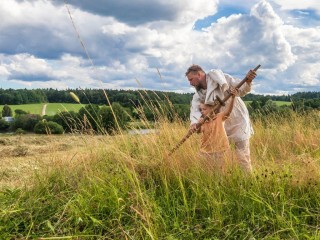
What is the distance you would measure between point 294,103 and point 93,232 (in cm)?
972

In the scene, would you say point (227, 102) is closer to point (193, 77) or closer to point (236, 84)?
point (236, 84)

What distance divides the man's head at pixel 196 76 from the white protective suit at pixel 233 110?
61 millimetres

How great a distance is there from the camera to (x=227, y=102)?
4309 millimetres

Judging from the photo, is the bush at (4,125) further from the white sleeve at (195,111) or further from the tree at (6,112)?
the white sleeve at (195,111)

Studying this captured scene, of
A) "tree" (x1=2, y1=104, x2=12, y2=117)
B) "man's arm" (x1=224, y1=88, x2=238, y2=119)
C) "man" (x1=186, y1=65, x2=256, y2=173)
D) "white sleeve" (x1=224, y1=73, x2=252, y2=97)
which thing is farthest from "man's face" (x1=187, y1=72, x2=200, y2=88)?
"tree" (x1=2, y1=104, x2=12, y2=117)

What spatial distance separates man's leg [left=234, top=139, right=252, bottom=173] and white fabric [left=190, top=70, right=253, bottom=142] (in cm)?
7

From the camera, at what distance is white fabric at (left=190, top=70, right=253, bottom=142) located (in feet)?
14.2

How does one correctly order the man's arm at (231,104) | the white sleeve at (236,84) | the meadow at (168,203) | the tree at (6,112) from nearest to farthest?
the meadow at (168,203)
the man's arm at (231,104)
the white sleeve at (236,84)
the tree at (6,112)

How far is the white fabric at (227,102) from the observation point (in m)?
4.32

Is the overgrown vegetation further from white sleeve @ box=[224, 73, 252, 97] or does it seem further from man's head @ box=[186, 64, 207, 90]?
white sleeve @ box=[224, 73, 252, 97]

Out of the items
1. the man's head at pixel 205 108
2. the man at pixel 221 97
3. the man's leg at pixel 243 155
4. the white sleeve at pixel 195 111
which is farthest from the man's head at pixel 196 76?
the man's leg at pixel 243 155

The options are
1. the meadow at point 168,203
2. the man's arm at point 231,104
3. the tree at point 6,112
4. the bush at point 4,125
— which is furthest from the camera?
the tree at point 6,112

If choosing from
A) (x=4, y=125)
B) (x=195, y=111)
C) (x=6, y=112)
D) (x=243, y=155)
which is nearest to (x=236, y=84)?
(x=195, y=111)

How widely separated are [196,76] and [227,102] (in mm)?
478
